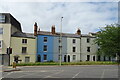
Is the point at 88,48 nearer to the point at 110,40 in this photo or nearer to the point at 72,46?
the point at 72,46

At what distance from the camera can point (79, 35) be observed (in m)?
57.4

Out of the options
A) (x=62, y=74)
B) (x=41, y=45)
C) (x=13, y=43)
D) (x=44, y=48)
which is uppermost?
(x=13, y=43)

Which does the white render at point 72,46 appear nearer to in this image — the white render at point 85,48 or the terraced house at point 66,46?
the terraced house at point 66,46

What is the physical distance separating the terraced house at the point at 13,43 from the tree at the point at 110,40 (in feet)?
61.4

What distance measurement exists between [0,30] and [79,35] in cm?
2356

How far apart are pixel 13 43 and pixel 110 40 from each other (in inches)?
985

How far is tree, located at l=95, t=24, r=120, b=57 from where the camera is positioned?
5029 centimetres

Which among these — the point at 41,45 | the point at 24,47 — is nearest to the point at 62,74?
the point at 24,47

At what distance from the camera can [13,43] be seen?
148ft

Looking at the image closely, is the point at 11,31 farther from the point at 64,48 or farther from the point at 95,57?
the point at 95,57

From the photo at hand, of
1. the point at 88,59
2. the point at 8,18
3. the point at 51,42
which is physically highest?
the point at 8,18

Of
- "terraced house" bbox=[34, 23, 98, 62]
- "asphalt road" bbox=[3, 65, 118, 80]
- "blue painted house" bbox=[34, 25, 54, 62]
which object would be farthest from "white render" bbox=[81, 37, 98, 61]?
"asphalt road" bbox=[3, 65, 118, 80]

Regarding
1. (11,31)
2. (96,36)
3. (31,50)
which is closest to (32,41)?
(31,50)

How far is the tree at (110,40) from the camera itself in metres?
50.3
